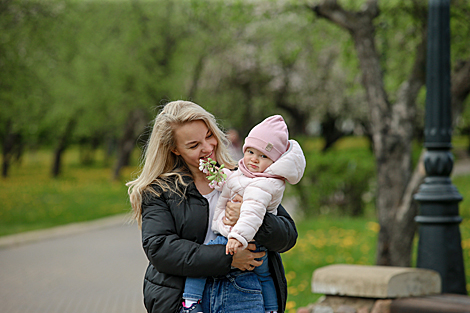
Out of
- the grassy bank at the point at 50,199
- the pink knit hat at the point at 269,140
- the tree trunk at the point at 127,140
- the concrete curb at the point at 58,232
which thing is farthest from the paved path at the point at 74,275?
the tree trunk at the point at 127,140

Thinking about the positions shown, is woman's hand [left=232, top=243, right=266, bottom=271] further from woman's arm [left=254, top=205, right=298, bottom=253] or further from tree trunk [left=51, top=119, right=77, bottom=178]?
tree trunk [left=51, top=119, right=77, bottom=178]

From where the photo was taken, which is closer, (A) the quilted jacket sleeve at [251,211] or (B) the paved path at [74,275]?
(A) the quilted jacket sleeve at [251,211]

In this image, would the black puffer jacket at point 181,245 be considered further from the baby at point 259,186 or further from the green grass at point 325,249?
the green grass at point 325,249

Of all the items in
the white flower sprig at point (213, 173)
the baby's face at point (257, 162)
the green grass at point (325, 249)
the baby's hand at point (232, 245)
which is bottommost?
the green grass at point (325, 249)

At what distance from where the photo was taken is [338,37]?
11.2m

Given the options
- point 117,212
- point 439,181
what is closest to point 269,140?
point 439,181

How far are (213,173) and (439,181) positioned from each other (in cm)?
369

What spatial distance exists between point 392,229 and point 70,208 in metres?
13.1

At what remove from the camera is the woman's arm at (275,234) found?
99.6 inches

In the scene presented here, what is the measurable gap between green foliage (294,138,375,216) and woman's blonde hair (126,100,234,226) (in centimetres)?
1062

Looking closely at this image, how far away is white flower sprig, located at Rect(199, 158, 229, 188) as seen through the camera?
260cm

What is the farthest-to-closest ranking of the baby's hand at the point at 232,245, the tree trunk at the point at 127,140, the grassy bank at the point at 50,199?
the tree trunk at the point at 127,140
the grassy bank at the point at 50,199
the baby's hand at the point at 232,245

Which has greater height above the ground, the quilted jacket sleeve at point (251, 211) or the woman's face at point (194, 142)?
the woman's face at point (194, 142)

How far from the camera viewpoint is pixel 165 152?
280 centimetres
